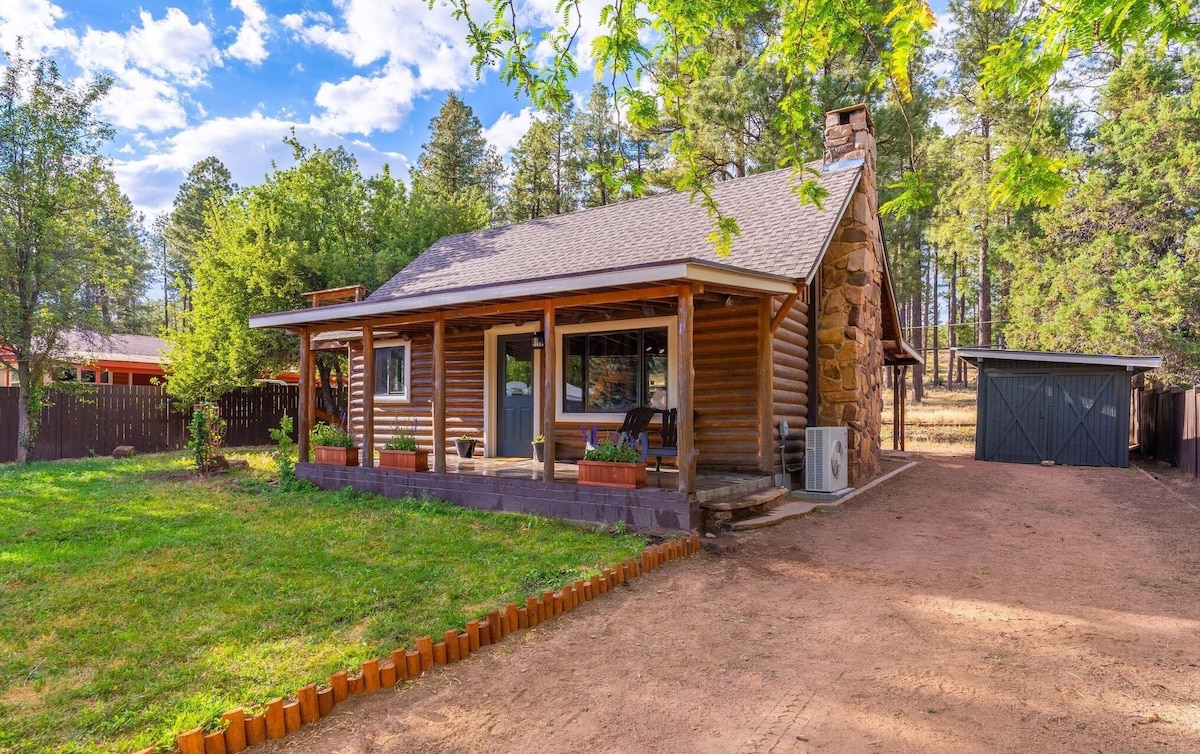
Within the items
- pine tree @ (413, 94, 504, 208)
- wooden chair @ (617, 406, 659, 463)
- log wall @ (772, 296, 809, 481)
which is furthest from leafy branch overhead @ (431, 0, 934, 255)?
pine tree @ (413, 94, 504, 208)

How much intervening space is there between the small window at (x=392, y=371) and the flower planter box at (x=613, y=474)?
602 centimetres

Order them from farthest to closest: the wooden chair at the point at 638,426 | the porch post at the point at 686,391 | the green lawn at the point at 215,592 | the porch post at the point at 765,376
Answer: the wooden chair at the point at 638,426 → the porch post at the point at 765,376 → the porch post at the point at 686,391 → the green lawn at the point at 215,592

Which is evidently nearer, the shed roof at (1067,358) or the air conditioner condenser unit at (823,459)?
the air conditioner condenser unit at (823,459)

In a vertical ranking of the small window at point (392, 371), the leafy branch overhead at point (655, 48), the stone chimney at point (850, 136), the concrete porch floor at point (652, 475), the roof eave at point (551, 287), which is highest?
the stone chimney at point (850, 136)

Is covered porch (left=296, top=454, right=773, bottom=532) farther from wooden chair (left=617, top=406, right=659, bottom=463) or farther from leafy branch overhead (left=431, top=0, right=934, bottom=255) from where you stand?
leafy branch overhead (left=431, top=0, right=934, bottom=255)

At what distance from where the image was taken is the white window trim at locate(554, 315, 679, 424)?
28.0 ft

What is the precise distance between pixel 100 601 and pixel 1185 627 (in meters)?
6.92

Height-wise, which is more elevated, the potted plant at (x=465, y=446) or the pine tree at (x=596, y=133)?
the pine tree at (x=596, y=133)

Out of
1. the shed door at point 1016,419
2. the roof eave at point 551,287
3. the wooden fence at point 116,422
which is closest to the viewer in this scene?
the roof eave at point 551,287

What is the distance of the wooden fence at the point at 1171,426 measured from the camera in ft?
36.3

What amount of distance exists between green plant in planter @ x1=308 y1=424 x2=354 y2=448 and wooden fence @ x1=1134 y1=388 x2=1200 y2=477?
13627mm

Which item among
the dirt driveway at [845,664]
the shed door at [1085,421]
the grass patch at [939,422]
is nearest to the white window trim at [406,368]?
the dirt driveway at [845,664]

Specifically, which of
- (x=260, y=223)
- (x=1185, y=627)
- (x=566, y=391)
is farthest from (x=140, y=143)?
(x=1185, y=627)

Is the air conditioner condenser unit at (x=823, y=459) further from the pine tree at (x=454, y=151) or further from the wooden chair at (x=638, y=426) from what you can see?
the pine tree at (x=454, y=151)
